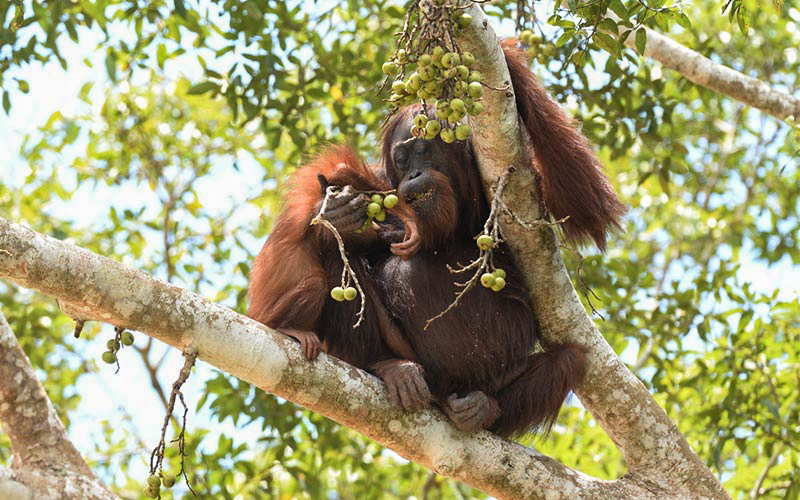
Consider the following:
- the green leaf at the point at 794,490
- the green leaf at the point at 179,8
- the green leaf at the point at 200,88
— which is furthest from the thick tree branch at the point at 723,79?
the green leaf at the point at 200,88

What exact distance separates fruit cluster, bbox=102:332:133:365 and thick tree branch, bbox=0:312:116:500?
1.48 meters

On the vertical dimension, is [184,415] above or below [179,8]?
below

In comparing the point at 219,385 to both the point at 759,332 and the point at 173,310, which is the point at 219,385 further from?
the point at 759,332

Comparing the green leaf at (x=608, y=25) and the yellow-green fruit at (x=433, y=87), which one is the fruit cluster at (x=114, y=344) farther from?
the green leaf at (x=608, y=25)

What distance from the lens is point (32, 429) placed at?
16.0ft

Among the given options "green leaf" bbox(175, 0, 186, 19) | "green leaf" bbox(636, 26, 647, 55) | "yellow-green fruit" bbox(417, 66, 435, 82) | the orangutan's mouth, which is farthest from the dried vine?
"green leaf" bbox(175, 0, 186, 19)

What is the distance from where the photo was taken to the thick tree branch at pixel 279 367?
10.6ft

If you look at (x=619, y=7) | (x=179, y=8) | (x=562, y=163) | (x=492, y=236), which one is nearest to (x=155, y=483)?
(x=492, y=236)

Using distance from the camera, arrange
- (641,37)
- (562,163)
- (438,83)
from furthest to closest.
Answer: (562,163), (641,37), (438,83)

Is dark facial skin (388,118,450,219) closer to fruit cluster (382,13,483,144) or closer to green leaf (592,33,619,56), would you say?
green leaf (592,33,619,56)

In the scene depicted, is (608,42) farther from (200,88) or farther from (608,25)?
(200,88)

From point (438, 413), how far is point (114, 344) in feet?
4.53

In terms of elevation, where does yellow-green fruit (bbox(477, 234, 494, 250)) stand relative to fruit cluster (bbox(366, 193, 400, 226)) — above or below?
below

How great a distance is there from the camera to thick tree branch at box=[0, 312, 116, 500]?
4.73 m
